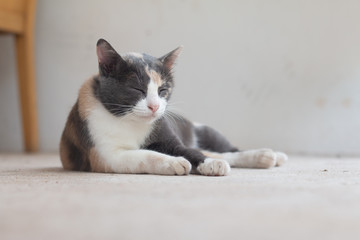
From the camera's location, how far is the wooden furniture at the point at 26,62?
2.38 m

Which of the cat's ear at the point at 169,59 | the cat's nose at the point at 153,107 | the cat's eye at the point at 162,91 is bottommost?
the cat's nose at the point at 153,107

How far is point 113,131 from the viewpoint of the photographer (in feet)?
A: 4.72

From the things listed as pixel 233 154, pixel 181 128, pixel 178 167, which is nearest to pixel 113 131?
pixel 178 167

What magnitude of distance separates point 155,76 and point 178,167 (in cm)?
31

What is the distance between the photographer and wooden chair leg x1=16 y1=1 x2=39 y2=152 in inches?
97.0

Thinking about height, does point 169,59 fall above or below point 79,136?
above

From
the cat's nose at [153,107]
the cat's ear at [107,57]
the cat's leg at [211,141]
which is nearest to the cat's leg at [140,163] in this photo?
the cat's nose at [153,107]

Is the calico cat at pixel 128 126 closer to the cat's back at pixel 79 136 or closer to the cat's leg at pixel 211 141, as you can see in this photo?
the cat's back at pixel 79 136

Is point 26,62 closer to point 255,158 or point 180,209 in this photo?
point 255,158

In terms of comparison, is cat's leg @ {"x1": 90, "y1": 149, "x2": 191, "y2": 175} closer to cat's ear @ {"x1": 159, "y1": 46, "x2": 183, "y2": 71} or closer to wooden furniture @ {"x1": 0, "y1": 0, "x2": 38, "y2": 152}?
cat's ear @ {"x1": 159, "y1": 46, "x2": 183, "y2": 71}

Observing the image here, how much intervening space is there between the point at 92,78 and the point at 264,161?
651mm

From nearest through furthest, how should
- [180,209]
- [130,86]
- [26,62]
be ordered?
1. [180,209]
2. [130,86]
3. [26,62]

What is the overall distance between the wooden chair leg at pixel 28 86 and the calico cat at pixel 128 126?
1.02 meters

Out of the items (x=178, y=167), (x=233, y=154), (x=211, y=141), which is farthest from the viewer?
(x=211, y=141)
